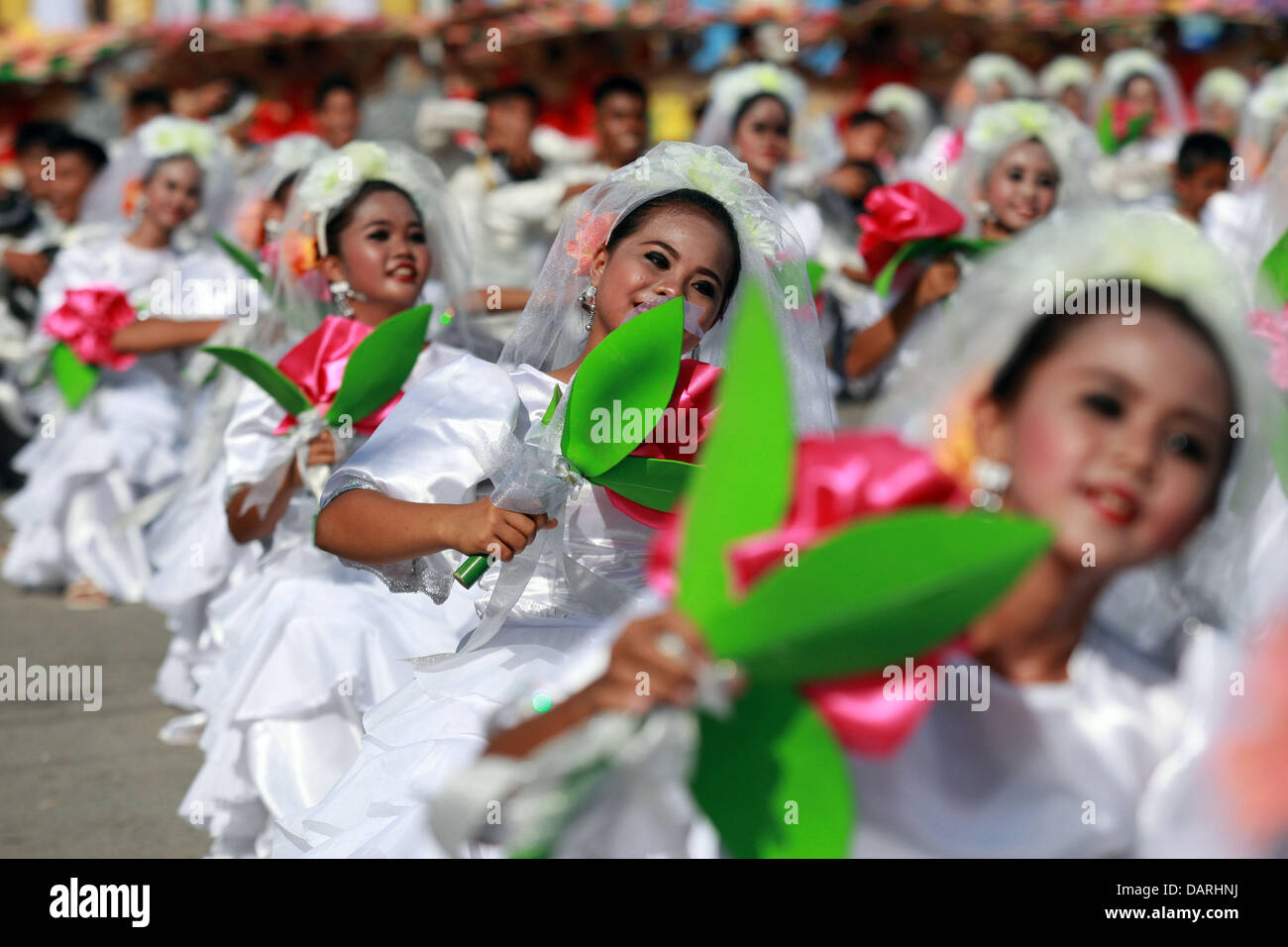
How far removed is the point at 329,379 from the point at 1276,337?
1980 mm

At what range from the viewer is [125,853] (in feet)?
12.1

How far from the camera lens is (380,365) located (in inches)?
124

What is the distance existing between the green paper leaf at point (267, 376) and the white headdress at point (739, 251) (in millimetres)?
757

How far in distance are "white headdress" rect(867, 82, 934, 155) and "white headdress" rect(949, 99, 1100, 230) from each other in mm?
6391

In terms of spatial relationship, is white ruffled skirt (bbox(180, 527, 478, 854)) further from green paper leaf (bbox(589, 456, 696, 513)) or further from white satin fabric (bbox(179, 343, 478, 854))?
green paper leaf (bbox(589, 456, 696, 513))

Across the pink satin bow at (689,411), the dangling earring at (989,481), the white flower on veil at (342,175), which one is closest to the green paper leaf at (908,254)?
the white flower on veil at (342,175)

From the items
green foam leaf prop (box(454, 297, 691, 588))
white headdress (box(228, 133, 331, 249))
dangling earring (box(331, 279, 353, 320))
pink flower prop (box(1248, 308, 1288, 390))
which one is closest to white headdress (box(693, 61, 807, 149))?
white headdress (box(228, 133, 331, 249))

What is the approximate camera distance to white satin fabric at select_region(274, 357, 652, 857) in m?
2.43

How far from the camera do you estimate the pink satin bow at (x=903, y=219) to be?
459cm

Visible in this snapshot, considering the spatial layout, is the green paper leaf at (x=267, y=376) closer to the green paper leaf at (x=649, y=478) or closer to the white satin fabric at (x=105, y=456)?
the green paper leaf at (x=649, y=478)

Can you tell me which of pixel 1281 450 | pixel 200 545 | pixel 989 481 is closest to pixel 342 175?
pixel 200 545
